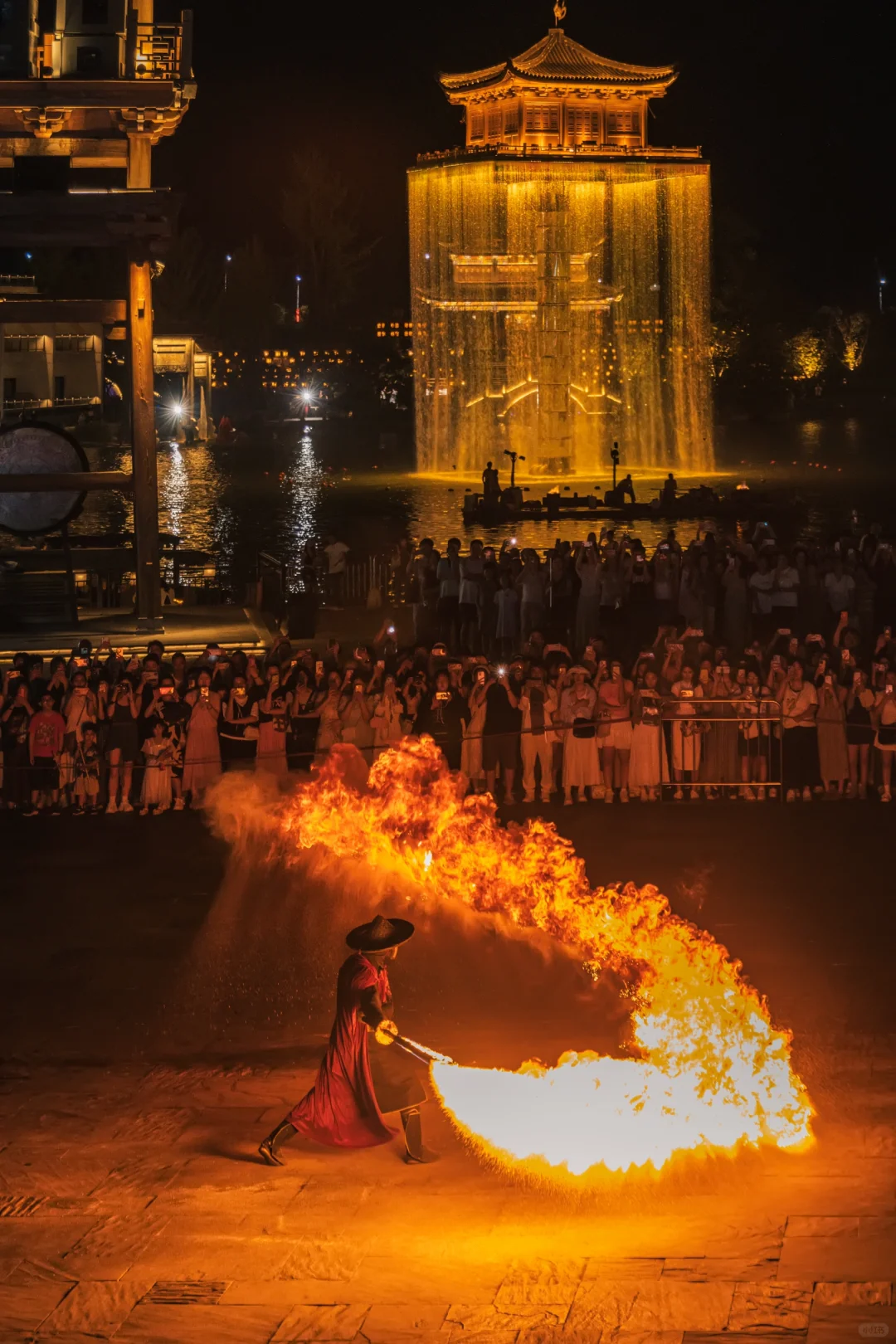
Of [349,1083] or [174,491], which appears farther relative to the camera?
[174,491]

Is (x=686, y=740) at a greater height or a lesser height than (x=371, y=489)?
lesser

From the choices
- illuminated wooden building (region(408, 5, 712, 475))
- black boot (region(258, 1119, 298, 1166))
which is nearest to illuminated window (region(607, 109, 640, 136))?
illuminated wooden building (region(408, 5, 712, 475))

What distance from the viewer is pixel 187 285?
71.6 m

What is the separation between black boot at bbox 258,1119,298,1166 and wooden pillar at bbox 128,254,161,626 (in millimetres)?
12681

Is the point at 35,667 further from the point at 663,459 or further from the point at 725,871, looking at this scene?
the point at 663,459

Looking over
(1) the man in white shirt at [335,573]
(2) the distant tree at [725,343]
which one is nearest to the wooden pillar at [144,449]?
(1) the man in white shirt at [335,573]

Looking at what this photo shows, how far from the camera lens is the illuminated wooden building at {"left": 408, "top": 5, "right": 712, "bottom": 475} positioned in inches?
1805

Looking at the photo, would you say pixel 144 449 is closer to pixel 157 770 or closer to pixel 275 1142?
pixel 157 770

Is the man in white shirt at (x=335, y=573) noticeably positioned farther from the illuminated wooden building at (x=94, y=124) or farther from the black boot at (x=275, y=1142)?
the black boot at (x=275, y=1142)

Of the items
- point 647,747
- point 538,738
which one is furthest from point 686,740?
point 538,738

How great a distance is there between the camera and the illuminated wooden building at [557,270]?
45.8m

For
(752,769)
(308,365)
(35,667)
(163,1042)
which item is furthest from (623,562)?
(308,365)

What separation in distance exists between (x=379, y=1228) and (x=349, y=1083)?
0.83m

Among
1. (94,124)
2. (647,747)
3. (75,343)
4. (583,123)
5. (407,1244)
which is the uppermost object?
(583,123)
